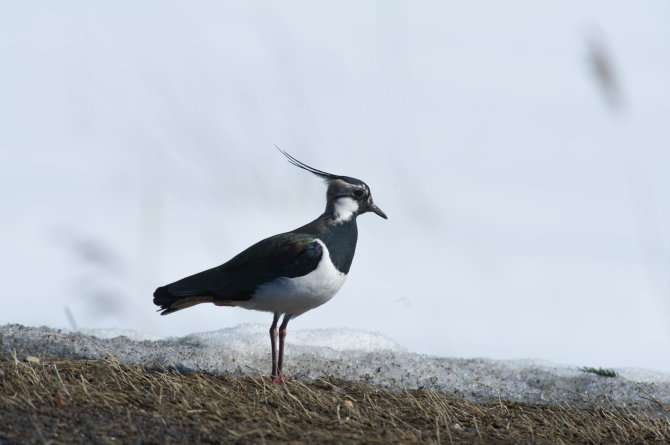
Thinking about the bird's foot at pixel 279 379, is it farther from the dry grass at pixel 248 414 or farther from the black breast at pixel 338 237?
the black breast at pixel 338 237

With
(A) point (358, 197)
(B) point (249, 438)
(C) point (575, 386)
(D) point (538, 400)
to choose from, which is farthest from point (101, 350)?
(C) point (575, 386)

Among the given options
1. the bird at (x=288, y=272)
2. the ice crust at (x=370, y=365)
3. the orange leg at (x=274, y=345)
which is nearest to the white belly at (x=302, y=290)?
the bird at (x=288, y=272)

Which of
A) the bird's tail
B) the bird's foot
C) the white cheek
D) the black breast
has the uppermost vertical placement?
the white cheek

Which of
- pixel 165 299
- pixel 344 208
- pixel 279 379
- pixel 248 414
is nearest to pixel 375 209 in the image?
pixel 344 208

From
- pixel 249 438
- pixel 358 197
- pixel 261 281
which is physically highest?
pixel 358 197

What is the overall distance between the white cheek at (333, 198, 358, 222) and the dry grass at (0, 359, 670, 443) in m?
1.24

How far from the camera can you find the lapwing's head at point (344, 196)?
6551mm

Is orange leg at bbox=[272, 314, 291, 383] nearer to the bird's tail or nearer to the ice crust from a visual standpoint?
the ice crust

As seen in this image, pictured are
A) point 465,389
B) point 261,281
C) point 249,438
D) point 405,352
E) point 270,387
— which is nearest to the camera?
point 249,438

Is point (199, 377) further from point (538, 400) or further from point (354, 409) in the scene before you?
A: point (538, 400)

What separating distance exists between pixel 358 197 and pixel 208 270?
4.11 ft

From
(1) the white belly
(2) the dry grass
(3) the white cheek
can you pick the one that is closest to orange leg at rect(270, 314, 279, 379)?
(1) the white belly

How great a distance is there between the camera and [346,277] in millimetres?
6414

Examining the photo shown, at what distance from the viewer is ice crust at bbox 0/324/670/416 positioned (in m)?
6.48
